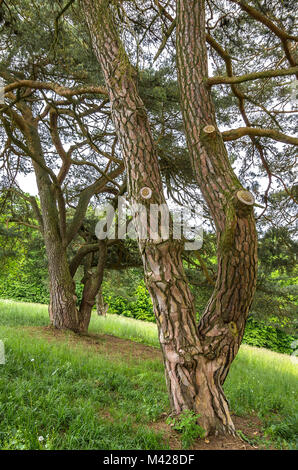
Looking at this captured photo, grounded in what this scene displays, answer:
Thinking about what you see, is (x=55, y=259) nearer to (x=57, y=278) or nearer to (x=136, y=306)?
(x=57, y=278)

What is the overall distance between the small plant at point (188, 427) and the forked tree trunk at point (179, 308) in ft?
0.21

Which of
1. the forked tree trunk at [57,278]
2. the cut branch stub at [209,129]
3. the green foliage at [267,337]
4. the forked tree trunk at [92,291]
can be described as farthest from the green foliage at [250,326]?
the cut branch stub at [209,129]

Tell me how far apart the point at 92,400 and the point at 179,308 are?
134cm

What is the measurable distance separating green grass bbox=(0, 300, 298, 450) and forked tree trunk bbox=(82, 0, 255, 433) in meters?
0.48

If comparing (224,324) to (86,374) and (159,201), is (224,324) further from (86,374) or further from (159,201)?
(86,374)

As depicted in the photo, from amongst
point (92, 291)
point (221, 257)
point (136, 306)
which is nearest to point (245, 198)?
point (221, 257)

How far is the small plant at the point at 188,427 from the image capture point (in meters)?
2.31

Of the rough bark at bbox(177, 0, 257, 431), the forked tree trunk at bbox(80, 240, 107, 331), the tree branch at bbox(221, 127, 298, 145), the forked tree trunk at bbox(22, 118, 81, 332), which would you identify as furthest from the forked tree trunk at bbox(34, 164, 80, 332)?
the tree branch at bbox(221, 127, 298, 145)

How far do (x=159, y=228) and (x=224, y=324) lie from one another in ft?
3.46

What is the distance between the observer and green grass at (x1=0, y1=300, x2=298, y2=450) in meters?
2.27
